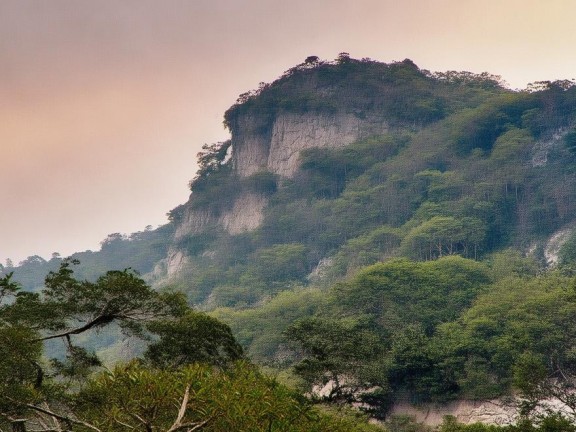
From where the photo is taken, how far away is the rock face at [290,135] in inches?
2960

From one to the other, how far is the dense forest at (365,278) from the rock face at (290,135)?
807mm

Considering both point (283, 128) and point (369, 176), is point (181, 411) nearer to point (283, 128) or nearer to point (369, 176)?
point (369, 176)

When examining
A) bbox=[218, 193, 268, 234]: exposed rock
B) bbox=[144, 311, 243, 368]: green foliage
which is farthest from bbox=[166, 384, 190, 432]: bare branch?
bbox=[218, 193, 268, 234]: exposed rock

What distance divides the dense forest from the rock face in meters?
0.81

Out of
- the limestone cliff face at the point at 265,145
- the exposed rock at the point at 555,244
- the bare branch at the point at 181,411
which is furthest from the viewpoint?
the limestone cliff face at the point at 265,145

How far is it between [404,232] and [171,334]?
37953mm

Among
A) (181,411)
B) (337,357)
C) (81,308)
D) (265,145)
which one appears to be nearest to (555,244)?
(337,357)

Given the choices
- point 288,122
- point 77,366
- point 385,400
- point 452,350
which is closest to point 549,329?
point 452,350

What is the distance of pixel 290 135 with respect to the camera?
253 feet

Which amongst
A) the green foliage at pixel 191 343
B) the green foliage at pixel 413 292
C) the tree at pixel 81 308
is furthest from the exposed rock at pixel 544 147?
the tree at pixel 81 308

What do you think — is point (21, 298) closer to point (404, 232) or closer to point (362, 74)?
point (404, 232)

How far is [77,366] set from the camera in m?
17.3

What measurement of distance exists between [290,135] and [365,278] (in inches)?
1478

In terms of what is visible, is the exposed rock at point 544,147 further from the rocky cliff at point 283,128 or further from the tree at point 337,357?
the tree at point 337,357
